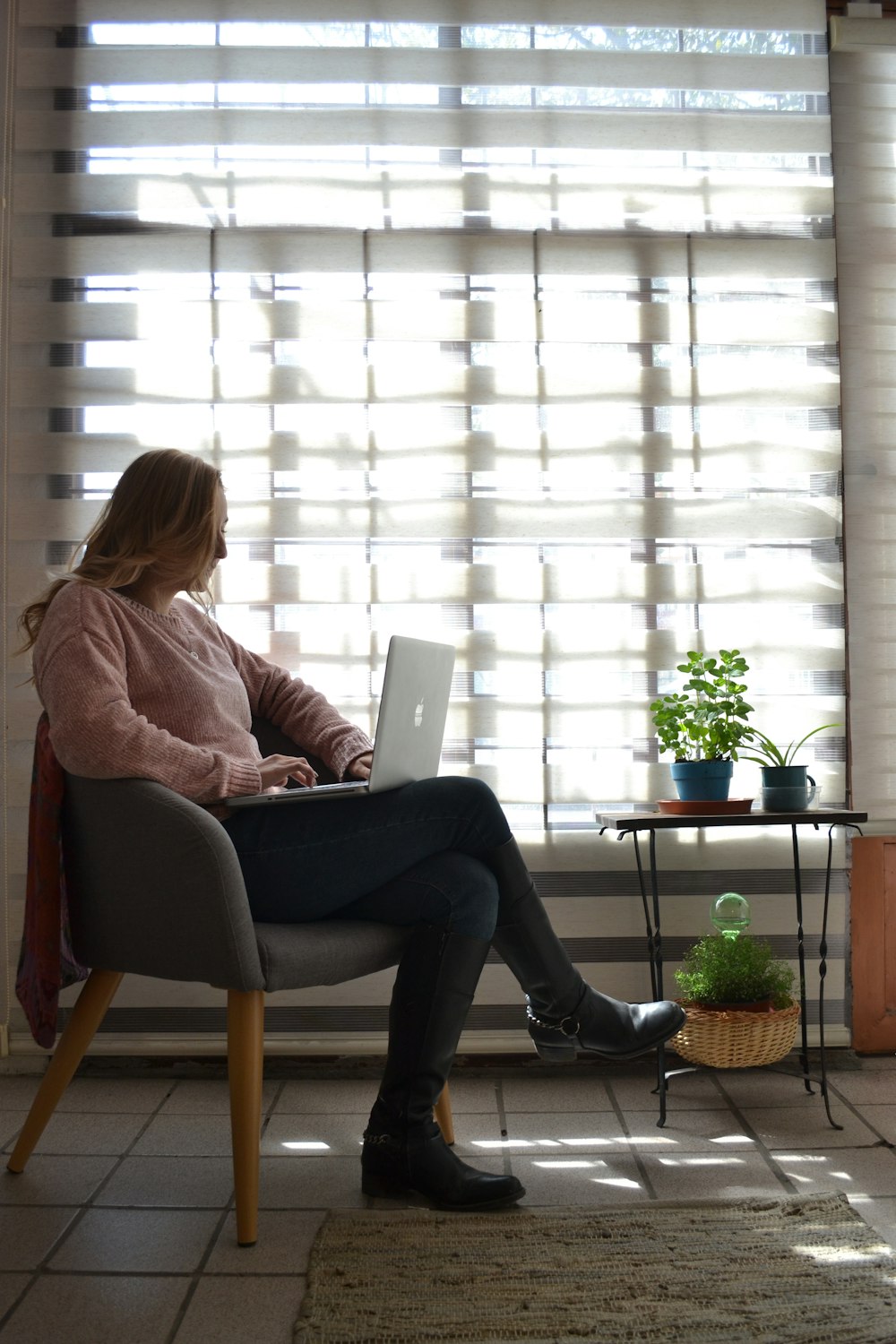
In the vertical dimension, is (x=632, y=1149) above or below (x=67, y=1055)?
below

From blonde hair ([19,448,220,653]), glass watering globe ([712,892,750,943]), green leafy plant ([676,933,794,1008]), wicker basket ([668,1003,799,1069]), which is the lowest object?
wicker basket ([668,1003,799,1069])

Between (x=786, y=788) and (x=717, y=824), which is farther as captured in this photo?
(x=786, y=788)

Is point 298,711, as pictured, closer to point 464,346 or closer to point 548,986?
point 548,986

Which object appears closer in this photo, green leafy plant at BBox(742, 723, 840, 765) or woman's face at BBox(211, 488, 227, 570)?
woman's face at BBox(211, 488, 227, 570)

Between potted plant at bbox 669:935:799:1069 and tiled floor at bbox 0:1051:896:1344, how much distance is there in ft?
0.39

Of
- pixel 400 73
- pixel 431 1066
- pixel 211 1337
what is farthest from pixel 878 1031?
pixel 400 73

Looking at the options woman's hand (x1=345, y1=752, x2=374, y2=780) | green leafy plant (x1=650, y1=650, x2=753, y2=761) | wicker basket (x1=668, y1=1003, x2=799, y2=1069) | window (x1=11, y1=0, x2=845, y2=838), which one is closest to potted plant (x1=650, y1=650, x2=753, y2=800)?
green leafy plant (x1=650, y1=650, x2=753, y2=761)

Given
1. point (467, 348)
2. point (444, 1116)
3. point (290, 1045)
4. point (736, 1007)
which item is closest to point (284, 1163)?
point (444, 1116)

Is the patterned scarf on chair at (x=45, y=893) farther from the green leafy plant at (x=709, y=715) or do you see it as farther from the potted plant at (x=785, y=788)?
the potted plant at (x=785, y=788)

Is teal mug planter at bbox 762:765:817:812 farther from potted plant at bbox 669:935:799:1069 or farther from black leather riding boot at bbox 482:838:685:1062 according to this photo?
black leather riding boot at bbox 482:838:685:1062

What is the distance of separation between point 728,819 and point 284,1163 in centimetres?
107

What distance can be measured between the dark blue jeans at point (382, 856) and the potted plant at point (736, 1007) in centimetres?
70

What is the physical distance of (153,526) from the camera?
6.43 ft

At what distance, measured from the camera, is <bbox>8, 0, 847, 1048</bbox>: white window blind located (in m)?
2.63
